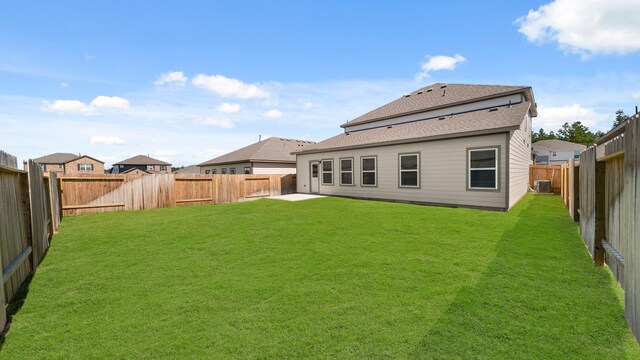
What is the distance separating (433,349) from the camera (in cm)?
259

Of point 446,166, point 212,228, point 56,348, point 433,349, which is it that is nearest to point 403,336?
point 433,349

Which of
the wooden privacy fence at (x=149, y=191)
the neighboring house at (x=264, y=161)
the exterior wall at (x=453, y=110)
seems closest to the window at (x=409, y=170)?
the exterior wall at (x=453, y=110)

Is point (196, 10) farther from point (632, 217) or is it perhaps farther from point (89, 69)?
point (632, 217)

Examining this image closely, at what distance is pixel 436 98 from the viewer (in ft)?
66.5

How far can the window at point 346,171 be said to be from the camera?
16.6m

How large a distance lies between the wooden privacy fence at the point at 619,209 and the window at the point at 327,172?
12.8m

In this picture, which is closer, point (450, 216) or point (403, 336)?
point (403, 336)

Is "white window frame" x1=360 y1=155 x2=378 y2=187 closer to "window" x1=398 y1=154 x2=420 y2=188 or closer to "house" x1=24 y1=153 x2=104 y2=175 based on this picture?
"window" x1=398 y1=154 x2=420 y2=188

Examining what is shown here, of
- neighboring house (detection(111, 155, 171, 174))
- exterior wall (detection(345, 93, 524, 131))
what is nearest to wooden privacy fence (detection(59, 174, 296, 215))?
exterior wall (detection(345, 93, 524, 131))

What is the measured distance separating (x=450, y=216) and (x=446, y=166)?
11.5 feet

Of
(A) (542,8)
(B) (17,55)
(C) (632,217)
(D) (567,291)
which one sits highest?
(A) (542,8)

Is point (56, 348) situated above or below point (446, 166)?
below

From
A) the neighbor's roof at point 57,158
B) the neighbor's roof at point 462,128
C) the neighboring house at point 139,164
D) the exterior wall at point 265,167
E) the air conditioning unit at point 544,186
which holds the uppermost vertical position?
the neighbor's roof at point 57,158

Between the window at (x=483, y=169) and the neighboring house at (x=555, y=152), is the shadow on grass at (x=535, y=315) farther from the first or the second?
the neighboring house at (x=555, y=152)
